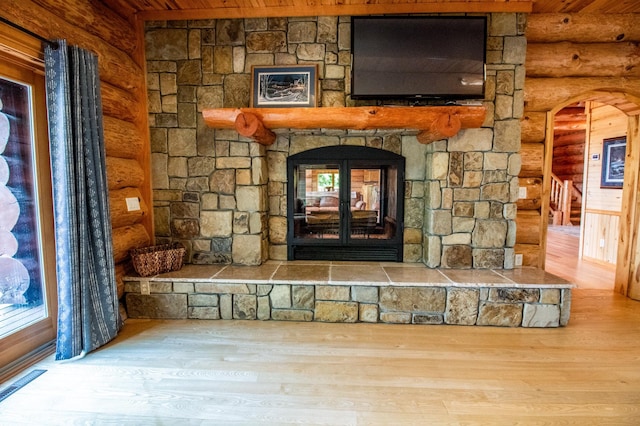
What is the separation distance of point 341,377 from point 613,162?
4566 mm

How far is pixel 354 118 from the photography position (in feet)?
8.14

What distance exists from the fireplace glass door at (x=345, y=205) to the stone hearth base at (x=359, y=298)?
0.56 metres

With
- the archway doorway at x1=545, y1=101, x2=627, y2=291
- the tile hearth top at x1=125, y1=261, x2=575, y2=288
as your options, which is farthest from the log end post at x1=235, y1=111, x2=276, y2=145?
the archway doorway at x1=545, y1=101, x2=627, y2=291

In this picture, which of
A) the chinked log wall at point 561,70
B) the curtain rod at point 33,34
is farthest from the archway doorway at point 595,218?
the curtain rod at point 33,34

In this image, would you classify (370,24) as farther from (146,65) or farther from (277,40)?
(146,65)

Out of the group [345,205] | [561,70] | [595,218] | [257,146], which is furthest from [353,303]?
[595,218]

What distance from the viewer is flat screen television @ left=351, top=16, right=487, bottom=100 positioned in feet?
8.71

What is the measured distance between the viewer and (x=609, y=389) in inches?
69.2

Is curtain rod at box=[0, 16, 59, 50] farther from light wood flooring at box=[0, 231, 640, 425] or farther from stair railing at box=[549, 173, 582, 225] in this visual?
stair railing at box=[549, 173, 582, 225]

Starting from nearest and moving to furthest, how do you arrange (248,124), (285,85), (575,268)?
(248,124) < (285,85) < (575,268)

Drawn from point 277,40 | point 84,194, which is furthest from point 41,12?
point 277,40

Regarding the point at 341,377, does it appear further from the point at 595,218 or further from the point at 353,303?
the point at 595,218

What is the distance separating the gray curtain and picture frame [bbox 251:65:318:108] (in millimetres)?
1229

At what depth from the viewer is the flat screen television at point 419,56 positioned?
2.66 m
